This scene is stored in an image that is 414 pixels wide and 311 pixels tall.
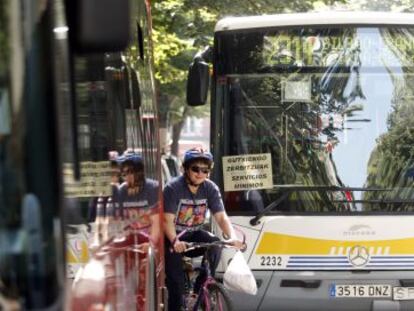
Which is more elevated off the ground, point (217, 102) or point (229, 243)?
point (217, 102)

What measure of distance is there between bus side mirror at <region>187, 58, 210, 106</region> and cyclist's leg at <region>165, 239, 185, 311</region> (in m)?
1.35

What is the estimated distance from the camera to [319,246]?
9.29m

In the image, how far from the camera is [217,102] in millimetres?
9383

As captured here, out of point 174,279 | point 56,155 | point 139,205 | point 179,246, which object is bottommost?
point 174,279

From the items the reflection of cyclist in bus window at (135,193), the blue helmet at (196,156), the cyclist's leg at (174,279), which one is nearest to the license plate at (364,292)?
the cyclist's leg at (174,279)

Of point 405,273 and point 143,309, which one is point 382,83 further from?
point 143,309

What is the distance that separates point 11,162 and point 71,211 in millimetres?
649

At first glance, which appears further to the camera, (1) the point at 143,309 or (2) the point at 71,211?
(1) the point at 143,309

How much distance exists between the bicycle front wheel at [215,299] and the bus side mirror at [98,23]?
20.5ft

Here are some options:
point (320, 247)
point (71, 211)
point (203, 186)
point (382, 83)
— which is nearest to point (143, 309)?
point (71, 211)

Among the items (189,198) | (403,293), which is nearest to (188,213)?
(189,198)

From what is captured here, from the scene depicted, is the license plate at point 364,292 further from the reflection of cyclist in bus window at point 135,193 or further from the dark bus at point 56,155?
the dark bus at point 56,155

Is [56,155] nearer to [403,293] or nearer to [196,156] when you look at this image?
[196,156]

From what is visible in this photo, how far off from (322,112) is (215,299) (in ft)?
6.32
